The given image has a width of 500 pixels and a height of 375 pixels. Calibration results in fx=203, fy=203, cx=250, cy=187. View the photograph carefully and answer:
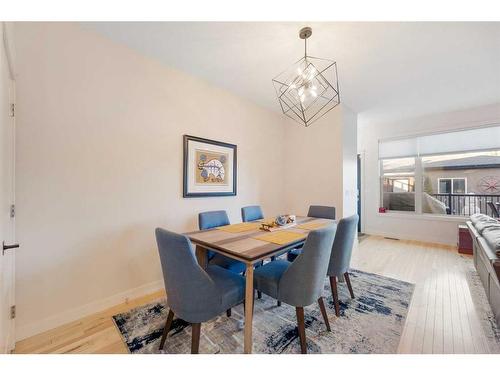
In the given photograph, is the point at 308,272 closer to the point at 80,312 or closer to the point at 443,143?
the point at 80,312

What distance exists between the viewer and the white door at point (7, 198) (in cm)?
122

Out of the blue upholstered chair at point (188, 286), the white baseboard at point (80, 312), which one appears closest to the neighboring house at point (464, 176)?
the blue upholstered chair at point (188, 286)

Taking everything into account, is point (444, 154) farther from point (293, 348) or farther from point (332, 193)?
point (293, 348)

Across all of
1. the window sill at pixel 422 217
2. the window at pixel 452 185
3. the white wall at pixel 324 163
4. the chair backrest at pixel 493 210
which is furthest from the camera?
the window at pixel 452 185

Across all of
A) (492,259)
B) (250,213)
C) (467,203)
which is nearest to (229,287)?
(250,213)

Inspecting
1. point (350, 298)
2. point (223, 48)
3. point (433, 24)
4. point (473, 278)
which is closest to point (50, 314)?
point (350, 298)

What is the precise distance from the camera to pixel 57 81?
1.75 m

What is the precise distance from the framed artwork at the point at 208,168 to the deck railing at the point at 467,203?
450cm

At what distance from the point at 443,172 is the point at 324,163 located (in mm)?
2736

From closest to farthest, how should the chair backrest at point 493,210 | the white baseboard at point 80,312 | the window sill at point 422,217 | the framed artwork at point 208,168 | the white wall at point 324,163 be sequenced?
the white baseboard at point 80,312 → the framed artwork at point 208,168 → the white wall at point 324,163 → the chair backrest at point 493,210 → the window sill at point 422,217

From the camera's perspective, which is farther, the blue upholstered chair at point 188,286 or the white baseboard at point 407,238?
the white baseboard at point 407,238

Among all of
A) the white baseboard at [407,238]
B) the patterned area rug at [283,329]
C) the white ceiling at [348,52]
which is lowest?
the patterned area rug at [283,329]

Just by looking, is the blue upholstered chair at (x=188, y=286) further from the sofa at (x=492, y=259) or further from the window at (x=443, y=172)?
the window at (x=443, y=172)
